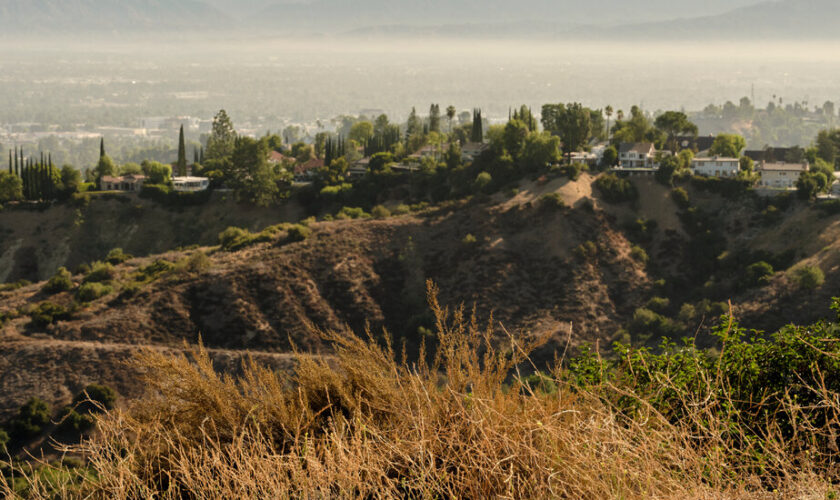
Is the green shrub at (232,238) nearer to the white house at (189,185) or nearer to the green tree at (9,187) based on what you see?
the white house at (189,185)

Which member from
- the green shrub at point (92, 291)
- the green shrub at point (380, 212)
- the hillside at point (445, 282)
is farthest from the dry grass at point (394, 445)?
the green shrub at point (380, 212)

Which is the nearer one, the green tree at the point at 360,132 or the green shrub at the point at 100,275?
the green shrub at the point at 100,275

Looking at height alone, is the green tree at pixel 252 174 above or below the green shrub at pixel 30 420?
above

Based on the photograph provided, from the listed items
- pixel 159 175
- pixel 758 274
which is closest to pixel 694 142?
pixel 758 274

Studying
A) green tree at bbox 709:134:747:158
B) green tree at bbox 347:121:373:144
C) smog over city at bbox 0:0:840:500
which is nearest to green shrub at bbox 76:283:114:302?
smog over city at bbox 0:0:840:500

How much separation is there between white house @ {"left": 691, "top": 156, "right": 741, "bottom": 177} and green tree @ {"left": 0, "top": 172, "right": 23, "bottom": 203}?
77.1 meters

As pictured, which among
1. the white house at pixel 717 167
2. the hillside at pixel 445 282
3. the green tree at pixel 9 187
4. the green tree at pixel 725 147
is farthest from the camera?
the green tree at pixel 9 187

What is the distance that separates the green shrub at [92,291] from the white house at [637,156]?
54.6 metres

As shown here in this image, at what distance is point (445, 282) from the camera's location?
7344 centimetres

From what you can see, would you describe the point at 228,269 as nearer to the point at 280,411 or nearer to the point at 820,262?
the point at 820,262

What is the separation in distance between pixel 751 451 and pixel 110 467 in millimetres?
12371

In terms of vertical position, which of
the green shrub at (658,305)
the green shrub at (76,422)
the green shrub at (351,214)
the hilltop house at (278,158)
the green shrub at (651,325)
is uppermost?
the hilltop house at (278,158)

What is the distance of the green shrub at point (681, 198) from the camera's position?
8219 cm

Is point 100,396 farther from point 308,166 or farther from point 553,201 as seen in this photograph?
point 308,166
